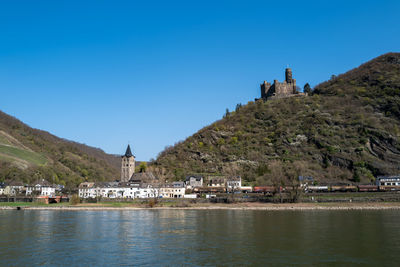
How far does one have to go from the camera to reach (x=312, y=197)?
8581 cm

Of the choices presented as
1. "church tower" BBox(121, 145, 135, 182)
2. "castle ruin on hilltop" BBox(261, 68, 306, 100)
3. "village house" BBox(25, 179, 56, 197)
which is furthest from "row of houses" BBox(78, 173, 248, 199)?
"castle ruin on hilltop" BBox(261, 68, 306, 100)

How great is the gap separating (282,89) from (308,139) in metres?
55.8

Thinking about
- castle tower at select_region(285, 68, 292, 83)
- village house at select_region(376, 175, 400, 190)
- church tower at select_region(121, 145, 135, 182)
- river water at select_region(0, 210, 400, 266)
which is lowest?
river water at select_region(0, 210, 400, 266)

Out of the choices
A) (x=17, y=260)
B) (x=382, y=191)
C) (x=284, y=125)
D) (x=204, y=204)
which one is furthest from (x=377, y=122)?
(x=17, y=260)

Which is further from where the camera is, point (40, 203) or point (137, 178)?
point (137, 178)

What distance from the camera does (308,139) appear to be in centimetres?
12900

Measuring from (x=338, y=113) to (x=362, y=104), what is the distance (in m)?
14.4

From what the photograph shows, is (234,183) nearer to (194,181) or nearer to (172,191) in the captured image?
(194,181)

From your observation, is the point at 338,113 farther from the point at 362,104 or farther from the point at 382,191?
the point at 382,191

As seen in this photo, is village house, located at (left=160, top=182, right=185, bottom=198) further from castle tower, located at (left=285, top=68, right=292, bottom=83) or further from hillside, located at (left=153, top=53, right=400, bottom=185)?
castle tower, located at (left=285, top=68, right=292, bottom=83)

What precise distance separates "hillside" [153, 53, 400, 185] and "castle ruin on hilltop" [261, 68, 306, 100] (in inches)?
417

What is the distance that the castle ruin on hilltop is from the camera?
17688cm

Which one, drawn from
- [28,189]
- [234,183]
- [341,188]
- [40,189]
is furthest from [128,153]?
[341,188]

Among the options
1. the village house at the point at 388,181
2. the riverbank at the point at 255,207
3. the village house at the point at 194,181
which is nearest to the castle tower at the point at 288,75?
the village house at the point at 388,181
